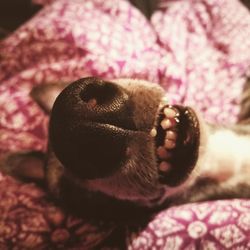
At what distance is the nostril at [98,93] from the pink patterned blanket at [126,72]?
349 millimetres

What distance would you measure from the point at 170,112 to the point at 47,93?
384 mm

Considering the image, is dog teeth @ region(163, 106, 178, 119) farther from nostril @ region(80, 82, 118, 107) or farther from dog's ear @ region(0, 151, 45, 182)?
dog's ear @ region(0, 151, 45, 182)

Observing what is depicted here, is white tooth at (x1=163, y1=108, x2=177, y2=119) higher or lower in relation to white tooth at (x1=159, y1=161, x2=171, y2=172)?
higher

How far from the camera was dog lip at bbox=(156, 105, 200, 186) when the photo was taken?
0.94 meters

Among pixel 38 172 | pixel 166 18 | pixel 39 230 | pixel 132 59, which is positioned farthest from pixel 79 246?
pixel 166 18

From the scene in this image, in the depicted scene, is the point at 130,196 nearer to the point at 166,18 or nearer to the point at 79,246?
the point at 79,246

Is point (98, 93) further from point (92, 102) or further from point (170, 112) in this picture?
point (170, 112)

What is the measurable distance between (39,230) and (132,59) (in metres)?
0.73

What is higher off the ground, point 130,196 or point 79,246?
point 130,196

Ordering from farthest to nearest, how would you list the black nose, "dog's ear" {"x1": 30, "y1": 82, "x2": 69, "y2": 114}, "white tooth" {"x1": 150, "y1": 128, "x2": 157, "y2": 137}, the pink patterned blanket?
"dog's ear" {"x1": 30, "y1": 82, "x2": 69, "y2": 114} < the pink patterned blanket < "white tooth" {"x1": 150, "y1": 128, "x2": 157, "y2": 137} < the black nose

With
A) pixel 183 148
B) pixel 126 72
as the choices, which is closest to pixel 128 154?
pixel 183 148

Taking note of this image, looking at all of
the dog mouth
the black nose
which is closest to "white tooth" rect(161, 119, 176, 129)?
the dog mouth

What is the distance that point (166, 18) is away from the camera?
176 centimetres

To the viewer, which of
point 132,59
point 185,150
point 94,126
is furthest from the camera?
point 132,59
